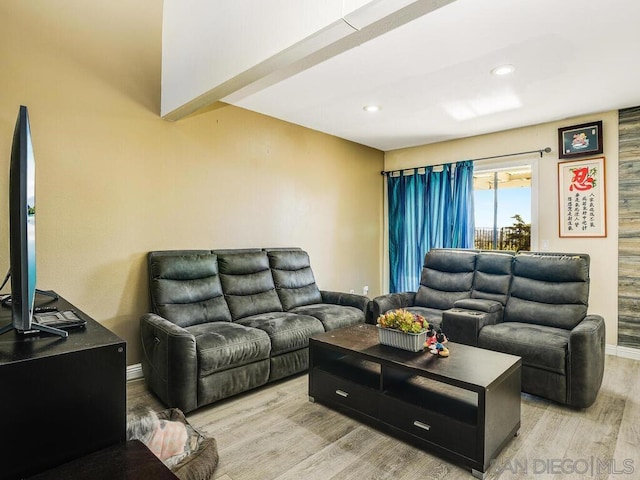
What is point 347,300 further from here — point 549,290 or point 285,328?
point 549,290

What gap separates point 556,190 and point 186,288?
3.92m

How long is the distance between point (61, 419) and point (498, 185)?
15.8 ft

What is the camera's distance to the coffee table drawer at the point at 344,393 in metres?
2.31

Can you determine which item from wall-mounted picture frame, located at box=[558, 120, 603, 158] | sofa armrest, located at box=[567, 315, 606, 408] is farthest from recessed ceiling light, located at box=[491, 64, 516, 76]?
sofa armrest, located at box=[567, 315, 606, 408]

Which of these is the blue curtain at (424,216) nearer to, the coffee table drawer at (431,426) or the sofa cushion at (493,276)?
the sofa cushion at (493,276)

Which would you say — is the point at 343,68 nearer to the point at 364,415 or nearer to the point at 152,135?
the point at 152,135

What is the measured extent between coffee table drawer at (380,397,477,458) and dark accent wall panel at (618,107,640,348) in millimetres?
2879

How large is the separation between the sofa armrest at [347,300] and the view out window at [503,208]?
1947mm

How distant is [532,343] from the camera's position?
8.95 feet

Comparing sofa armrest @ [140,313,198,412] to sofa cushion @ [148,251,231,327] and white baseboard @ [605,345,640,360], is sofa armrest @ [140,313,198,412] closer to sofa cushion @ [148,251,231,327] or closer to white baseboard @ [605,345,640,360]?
sofa cushion @ [148,251,231,327]

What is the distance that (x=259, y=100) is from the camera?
354cm

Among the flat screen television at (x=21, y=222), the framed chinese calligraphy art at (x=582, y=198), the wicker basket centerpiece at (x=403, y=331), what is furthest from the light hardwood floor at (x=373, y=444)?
the framed chinese calligraphy art at (x=582, y=198)

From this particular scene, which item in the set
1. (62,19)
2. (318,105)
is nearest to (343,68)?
(318,105)

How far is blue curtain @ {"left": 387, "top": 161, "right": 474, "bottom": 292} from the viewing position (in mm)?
4703
